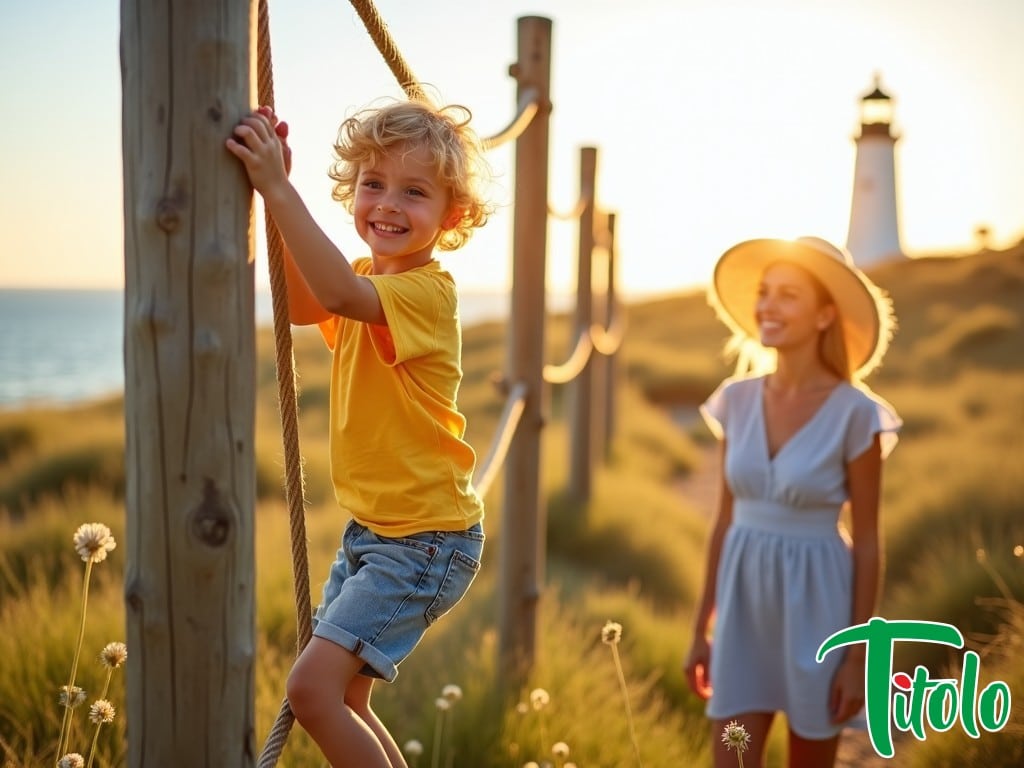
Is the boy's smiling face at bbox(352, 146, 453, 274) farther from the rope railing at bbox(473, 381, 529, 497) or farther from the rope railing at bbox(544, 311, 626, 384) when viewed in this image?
the rope railing at bbox(544, 311, 626, 384)

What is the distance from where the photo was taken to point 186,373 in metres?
1.56

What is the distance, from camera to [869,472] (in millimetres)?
2854

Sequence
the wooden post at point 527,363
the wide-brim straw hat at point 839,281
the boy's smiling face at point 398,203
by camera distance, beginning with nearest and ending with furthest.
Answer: the boy's smiling face at point 398,203
the wide-brim straw hat at point 839,281
the wooden post at point 527,363

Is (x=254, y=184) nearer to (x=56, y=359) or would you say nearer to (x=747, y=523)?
(x=747, y=523)

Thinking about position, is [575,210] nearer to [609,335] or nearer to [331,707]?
[609,335]

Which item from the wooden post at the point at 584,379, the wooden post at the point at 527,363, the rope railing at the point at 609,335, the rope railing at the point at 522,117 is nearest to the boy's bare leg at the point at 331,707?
the rope railing at the point at 522,117

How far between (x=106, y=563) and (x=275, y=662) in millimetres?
1696

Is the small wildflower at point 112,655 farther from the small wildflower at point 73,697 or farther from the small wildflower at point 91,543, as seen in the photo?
the small wildflower at point 91,543

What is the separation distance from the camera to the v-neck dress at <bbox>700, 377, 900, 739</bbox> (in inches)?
113

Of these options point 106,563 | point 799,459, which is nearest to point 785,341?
→ point 799,459

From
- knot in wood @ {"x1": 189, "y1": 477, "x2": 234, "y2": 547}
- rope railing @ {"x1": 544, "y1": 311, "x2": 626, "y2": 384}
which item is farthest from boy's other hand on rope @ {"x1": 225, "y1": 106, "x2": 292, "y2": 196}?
rope railing @ {"x1": 544, "y1": 311, "x2": 626, "y2": 384}

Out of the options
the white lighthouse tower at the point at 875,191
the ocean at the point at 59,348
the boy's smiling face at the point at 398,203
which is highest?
the white lighthouse tower at the point at 875,191

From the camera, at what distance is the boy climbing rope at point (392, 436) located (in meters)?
1.79

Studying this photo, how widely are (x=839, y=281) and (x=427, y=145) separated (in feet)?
5.16
